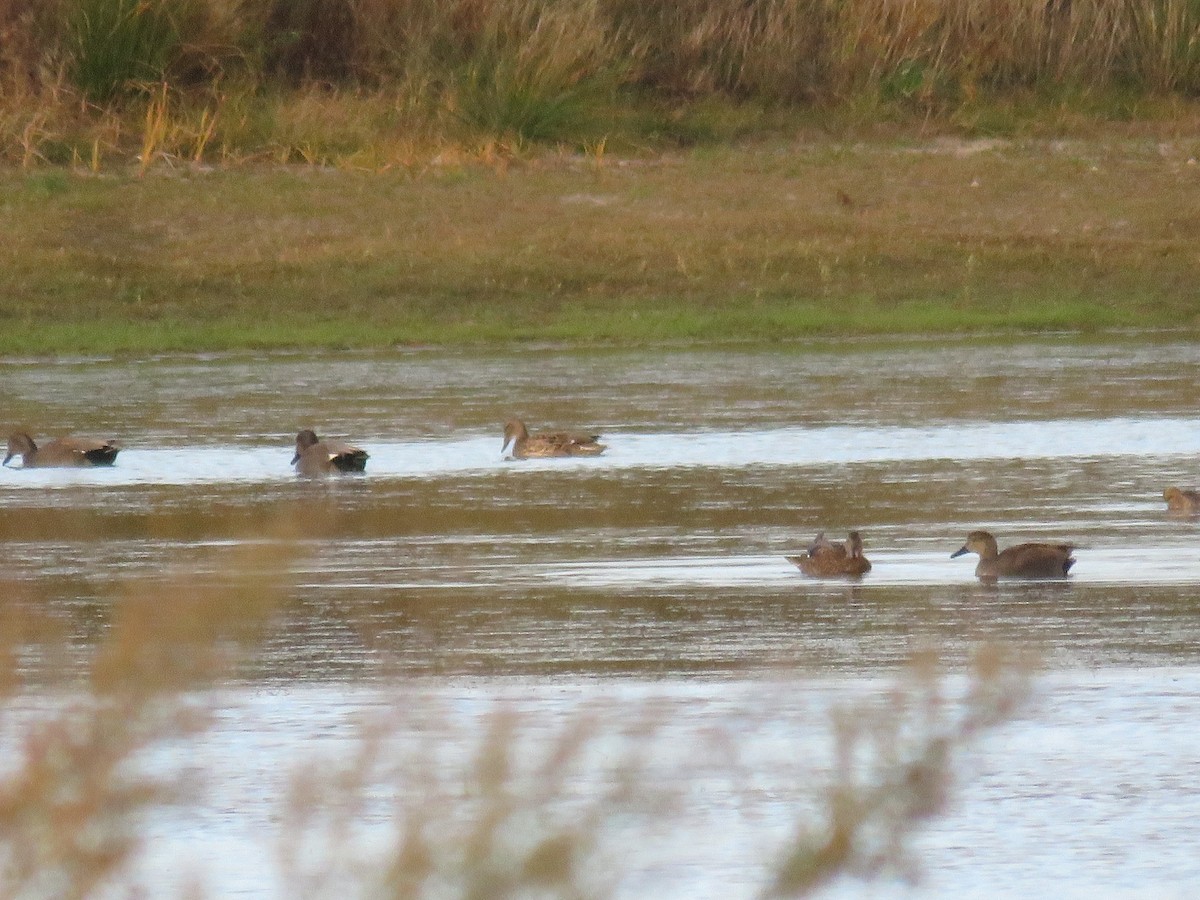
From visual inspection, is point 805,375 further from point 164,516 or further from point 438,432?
point 164,516

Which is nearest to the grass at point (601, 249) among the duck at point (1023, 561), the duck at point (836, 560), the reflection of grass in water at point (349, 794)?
the duck at point (836, 560)

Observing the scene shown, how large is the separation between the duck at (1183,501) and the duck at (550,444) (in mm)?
3302

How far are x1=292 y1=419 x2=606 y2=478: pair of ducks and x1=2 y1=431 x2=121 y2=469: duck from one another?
904mm

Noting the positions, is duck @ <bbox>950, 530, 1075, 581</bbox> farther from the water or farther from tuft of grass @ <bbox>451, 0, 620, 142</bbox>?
tuft of grass @ <bbox>451, 0, 620, 142</bbox>

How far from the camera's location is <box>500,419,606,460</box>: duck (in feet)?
45.7

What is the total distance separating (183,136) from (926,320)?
7.80 m

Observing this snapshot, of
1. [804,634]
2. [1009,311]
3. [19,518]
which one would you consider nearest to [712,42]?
[1009,311]

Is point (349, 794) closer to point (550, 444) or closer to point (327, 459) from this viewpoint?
point (327, 459)

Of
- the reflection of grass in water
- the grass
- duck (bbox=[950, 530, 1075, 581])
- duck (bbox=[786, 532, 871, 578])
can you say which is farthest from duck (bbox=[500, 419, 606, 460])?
the reflection of grass in water

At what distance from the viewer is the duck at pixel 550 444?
13.9m

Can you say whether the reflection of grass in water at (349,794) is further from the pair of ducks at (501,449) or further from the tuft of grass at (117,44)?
the tuft of grass at (117,44)

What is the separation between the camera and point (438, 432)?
1580cm

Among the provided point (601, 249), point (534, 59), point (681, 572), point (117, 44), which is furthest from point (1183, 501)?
point (117, 44)

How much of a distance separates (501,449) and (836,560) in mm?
5001
